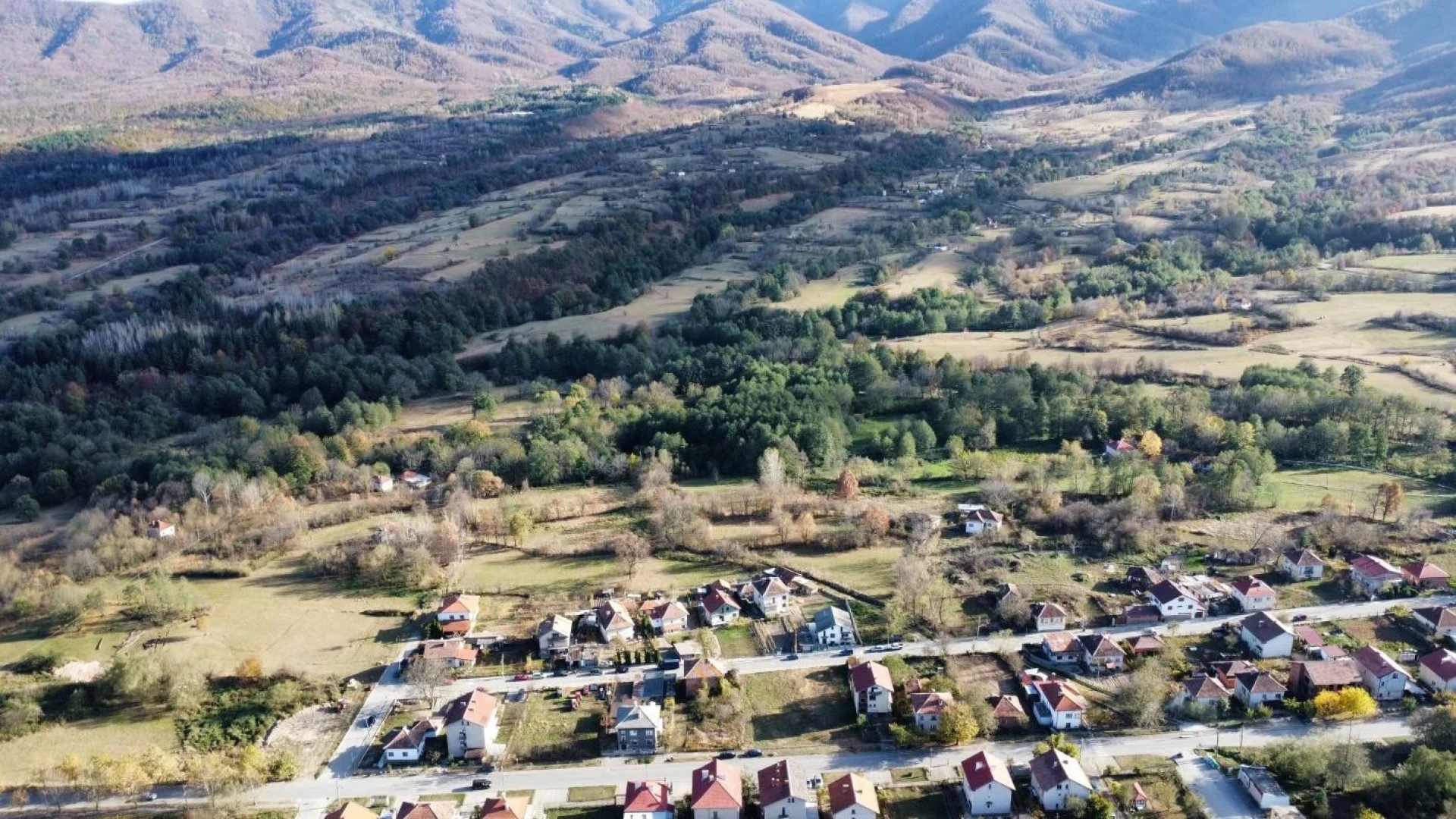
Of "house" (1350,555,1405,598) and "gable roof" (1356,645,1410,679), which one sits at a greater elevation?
"house" (1350,555,1405,598)

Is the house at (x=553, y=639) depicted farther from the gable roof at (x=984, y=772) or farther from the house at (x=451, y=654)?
the gable roof at (x=984, y=772)

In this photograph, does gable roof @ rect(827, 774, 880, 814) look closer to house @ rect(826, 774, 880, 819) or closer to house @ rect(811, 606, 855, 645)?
house @ rect(826, 774, 880, 819)

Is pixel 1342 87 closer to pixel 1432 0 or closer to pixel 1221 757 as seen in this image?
pixel 1432 0

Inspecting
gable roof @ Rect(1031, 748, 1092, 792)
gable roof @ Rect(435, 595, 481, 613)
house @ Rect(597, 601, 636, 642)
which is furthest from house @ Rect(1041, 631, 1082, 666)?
gable roof @ Rect(435, 595, 481, 613)

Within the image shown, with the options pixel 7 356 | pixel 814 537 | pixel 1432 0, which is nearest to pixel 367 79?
pixel 7 356

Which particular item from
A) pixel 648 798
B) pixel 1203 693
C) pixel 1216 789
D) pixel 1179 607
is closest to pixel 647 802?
pixel 648 798

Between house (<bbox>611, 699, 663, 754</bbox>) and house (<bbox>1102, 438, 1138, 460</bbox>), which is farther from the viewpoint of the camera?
house (<bbox>1102, 438, 1138, 460</bbox>)
